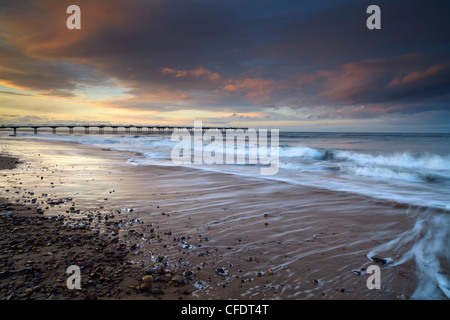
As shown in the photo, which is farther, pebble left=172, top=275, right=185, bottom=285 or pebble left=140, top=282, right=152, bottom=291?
pebble left=172, top=275, right=185, bottom=285

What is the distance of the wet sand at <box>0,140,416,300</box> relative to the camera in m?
2.80

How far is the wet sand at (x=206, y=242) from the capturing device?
2.80 m

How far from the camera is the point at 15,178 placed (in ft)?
28.2

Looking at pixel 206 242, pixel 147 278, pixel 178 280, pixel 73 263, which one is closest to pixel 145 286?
pixel 147 278

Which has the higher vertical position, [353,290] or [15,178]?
[15,178]

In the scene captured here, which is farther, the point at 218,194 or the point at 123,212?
the point at 218,194

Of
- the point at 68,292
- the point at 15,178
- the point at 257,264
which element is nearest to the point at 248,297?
the point at 257,264

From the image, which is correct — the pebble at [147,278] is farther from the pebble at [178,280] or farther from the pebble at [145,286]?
the pebble at [178,280]

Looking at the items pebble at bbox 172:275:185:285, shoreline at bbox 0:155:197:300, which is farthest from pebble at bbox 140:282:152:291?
pebble at bbox 172:275:185:285

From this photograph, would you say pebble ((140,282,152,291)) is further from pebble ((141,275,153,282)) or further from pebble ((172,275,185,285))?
pebble ((172,275,185,285))

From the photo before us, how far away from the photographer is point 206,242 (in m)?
3.98

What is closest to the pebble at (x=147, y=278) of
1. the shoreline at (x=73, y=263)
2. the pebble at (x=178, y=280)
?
the shoreline at (x=73, y=263)

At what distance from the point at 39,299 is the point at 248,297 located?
2.38m
